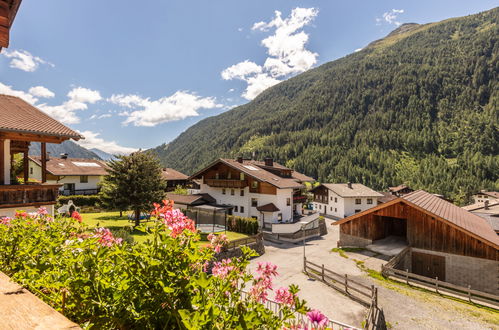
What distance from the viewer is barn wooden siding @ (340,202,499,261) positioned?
20495 millimetres

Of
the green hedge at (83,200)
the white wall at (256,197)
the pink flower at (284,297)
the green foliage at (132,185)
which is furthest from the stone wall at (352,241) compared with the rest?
the green hedge at (83,200)

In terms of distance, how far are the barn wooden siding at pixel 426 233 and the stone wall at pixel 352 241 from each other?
1.16 ft

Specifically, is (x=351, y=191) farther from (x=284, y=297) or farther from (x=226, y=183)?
(x=284, y=297)

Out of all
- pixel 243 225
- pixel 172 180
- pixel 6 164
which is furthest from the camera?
pixel 172 180

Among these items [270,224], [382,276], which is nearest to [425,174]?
[270,224]

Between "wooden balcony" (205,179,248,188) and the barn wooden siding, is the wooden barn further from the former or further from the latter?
"wooden balcony" (205,179,248,188)

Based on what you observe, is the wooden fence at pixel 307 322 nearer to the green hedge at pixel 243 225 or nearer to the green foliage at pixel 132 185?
the green hedge at pixel 243 225

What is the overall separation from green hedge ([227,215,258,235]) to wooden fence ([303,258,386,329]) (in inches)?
433

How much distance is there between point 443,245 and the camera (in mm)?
22000

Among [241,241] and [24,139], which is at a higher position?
[24,139]

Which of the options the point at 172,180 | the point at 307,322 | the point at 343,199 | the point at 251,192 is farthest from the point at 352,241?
the point at 172,180

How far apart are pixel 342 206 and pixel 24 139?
58.2m

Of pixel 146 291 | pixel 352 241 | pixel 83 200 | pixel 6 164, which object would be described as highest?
pixel 6 164

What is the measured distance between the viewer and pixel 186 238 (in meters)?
2.63
